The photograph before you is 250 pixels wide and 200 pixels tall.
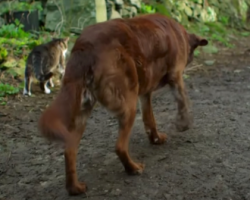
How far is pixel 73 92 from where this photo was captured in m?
3.53

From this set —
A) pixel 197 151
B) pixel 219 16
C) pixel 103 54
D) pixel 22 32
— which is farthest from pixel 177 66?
pixel 219 16

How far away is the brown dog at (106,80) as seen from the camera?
350 centimetres

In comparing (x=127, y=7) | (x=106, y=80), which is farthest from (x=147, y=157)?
(x=127, y=7)

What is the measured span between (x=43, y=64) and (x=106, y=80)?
356cm

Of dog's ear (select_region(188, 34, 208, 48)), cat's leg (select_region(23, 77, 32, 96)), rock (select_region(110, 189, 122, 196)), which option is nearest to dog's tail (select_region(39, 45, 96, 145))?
rock (select_region(110, 189, 122, 196))

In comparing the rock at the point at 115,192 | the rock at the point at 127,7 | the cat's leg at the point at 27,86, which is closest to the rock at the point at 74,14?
the rock at the point at 127,7

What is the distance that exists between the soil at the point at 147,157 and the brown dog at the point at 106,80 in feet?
0.84

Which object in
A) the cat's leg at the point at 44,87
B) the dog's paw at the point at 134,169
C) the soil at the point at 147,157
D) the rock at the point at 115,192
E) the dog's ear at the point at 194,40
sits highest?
the dog's ear at the point at 194,40

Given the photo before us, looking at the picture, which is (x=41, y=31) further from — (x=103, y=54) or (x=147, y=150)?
(x=103, y=54)

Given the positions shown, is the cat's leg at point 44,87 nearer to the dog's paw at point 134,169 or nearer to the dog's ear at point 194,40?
the dog's ear at point 194,40

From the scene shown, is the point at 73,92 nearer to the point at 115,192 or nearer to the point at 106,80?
the point at 106,80

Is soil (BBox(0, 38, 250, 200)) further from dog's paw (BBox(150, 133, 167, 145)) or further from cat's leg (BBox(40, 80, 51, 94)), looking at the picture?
cat's leg (BBox(40, 80, 51, 94))

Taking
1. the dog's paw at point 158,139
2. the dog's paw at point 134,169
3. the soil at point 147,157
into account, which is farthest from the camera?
the dog's paw at point 158,139

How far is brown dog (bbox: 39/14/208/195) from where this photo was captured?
3.50m
